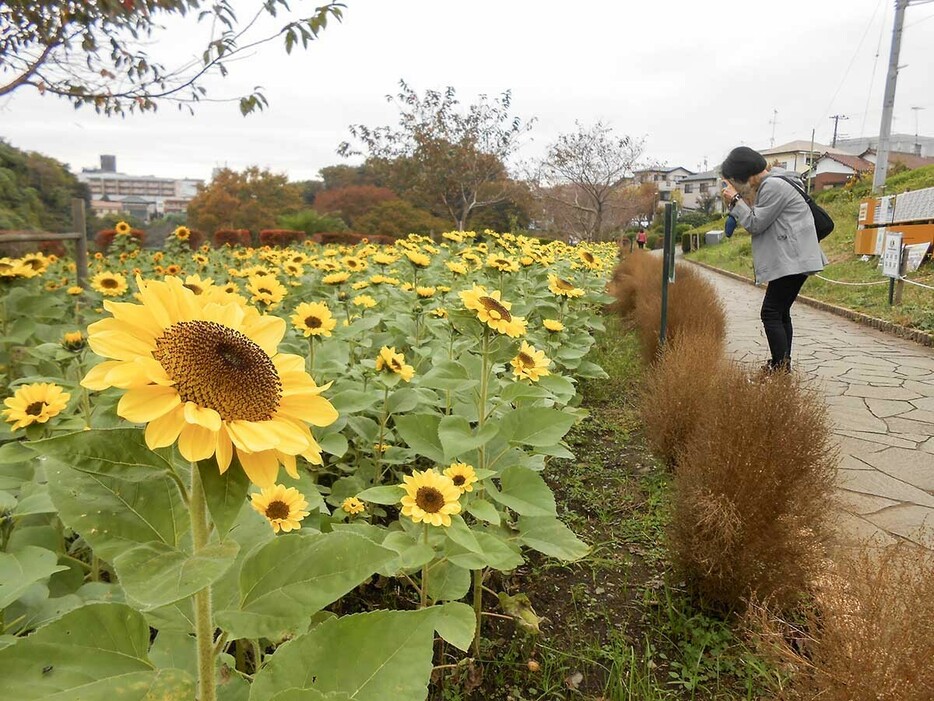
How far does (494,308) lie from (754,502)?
47.2 inches

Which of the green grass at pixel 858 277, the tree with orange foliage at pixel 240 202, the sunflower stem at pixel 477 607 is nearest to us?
the sunflower stem at pixel 477 607

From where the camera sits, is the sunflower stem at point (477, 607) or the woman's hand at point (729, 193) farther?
the woman's hand at point (729, 193)

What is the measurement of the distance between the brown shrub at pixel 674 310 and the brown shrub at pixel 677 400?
527 mm

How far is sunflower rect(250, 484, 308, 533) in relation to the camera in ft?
4.66


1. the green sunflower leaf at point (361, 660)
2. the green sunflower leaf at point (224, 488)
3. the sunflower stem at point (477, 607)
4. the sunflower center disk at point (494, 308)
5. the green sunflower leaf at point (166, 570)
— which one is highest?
the sunflower center disk at point (494, 308)

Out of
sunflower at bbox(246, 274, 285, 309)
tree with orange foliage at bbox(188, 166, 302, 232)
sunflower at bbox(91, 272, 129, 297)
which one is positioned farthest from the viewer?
tree with orange foliage at bbox(188, 166, 302, 232)

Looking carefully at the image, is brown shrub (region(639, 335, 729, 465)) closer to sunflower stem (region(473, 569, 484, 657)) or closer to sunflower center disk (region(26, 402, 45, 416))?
sunflower stem (region(473, 569, 484, 657))

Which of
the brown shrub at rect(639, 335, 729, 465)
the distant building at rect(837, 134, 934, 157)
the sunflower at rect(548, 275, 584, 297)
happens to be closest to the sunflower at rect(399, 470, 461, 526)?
the brown shrub at rect(639, 335, 729, 465)

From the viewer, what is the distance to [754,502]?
224cm

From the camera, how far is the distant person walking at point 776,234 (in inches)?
169

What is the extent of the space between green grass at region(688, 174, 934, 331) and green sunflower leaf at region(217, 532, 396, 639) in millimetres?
8359

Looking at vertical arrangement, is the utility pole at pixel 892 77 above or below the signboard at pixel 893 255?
above

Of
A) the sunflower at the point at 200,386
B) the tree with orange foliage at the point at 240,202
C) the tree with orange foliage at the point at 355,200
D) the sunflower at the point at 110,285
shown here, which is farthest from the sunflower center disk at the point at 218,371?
the tree with orange foliage at the point at 355,200

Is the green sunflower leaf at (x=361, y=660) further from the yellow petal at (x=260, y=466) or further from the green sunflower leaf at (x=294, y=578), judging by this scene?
the yellow petal at (x=260, y=466)
